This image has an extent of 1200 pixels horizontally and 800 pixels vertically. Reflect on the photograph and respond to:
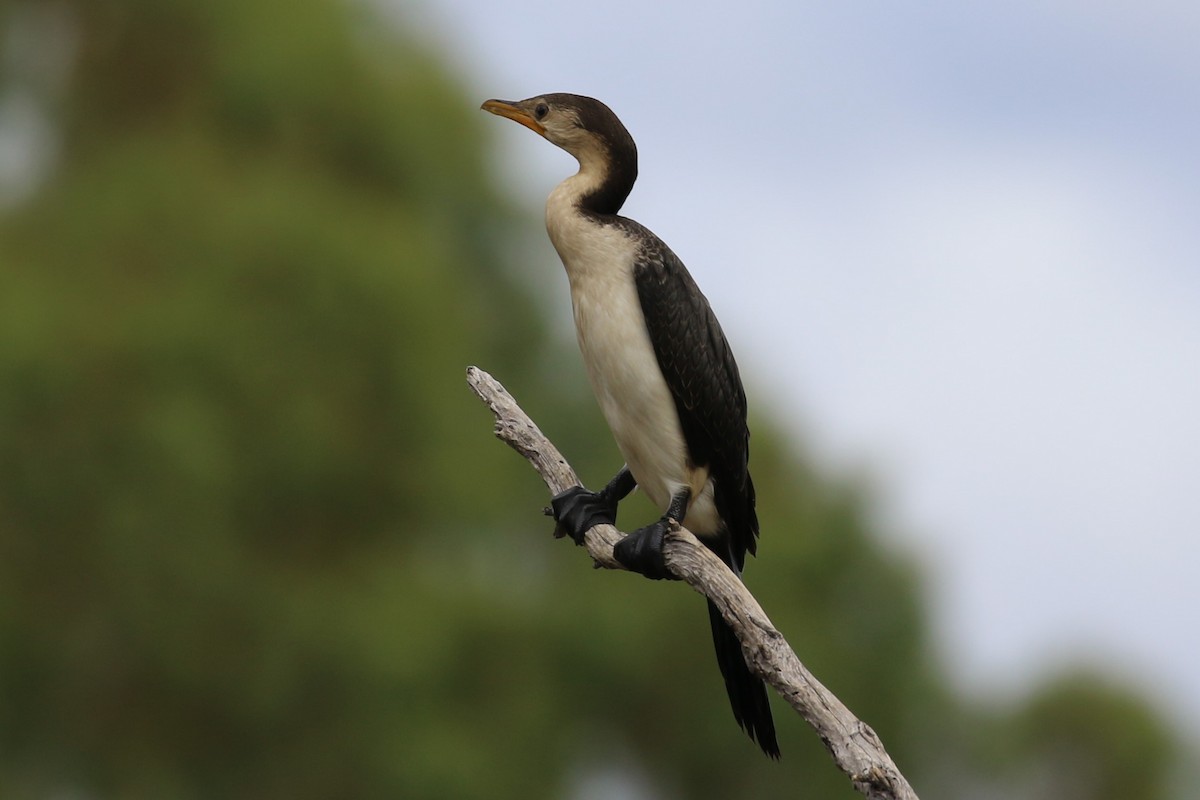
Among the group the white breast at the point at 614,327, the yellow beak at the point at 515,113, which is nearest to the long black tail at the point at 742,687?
the white breast at the point at 614,327

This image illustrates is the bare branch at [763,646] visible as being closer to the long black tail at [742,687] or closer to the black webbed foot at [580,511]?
the black webbed foot at [580,511]

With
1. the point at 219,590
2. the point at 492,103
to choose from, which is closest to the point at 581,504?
the point at 492,103

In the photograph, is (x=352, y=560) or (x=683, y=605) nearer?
(x=352, y=560)

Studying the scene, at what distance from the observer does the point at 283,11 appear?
62.4 ft

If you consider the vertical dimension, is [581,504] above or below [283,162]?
above

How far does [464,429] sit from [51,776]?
563cm

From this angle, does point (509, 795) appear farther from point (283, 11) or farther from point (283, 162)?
point (283, 11)

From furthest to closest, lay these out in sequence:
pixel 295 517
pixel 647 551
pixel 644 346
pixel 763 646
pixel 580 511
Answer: pixel 295 517 → pixel 580 511 → pixel 647 551 → pixel 644 346 → pixel 763 646

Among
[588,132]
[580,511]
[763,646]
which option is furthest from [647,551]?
[588,132]

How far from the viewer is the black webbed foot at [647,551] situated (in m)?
4.86

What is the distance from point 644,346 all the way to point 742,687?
1183 millimetres

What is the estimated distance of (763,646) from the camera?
4566 mm

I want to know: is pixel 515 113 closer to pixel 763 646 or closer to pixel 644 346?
pixel 644 346

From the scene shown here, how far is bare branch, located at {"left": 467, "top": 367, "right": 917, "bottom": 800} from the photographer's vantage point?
14.1 feet
